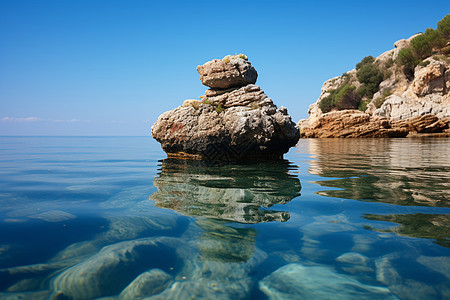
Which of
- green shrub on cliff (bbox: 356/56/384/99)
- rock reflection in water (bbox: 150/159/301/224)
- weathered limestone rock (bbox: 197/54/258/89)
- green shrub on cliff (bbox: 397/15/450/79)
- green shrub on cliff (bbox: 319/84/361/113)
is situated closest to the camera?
rock reflection in water (bbox: 150/159/301/224)

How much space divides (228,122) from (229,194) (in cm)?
537

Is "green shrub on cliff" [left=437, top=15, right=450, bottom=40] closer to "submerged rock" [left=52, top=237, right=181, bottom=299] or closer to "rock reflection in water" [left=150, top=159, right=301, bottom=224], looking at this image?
"rock reflection in water" [left=150, top=159, right=301, bottom=224]

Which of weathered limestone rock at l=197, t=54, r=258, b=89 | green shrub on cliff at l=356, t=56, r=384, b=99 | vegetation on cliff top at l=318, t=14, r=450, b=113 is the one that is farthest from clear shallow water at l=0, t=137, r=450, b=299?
green shrub on cliff at l=356, t=56, r=384, b=99

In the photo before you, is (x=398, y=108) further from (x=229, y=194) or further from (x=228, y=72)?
(x=229, y=194)

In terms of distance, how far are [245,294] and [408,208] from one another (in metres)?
2.89

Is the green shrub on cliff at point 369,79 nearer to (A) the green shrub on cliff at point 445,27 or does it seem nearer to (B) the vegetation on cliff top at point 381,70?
(B) the vegetation on cliff top at point 381,70

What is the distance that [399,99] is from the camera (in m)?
35.5

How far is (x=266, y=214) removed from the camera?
342 centimetres

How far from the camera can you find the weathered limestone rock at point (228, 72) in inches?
424

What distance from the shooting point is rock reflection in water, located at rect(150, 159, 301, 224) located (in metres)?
3.46

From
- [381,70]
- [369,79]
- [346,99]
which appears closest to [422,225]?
[346,99]

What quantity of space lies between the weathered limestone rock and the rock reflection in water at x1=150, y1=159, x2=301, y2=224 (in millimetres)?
5272

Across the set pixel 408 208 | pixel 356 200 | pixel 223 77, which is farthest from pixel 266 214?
pixel 223 77

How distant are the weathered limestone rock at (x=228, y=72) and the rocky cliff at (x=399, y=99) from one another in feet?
81.4
